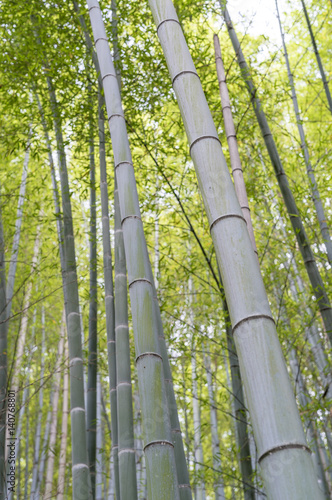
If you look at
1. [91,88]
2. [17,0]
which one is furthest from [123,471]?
[17,0]

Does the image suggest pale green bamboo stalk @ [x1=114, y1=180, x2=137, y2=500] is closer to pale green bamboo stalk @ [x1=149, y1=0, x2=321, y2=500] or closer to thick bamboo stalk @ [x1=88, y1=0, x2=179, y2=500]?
thick bamboo stalk @ [x1=88, y1=0, x2=179, y2=500]

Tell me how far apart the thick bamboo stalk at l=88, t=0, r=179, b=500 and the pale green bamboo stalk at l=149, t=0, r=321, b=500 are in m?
0.48

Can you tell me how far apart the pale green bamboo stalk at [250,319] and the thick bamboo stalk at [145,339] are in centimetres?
48

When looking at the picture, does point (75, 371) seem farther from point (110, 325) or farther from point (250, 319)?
point (250, 319)

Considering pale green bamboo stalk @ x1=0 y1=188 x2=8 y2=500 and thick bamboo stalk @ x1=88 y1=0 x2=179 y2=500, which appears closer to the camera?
thick bamboo stalk @ x1=88 y1=0 x2=179 y2=500

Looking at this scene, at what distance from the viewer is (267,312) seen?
111 centimetres

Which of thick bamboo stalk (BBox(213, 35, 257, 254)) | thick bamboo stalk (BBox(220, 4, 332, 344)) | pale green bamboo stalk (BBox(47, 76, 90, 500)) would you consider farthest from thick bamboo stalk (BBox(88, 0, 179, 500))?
thick bamboo stalk (BBox(220, 4, 332, 344))

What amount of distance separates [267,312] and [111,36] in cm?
324

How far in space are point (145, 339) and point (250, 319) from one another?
555 mm

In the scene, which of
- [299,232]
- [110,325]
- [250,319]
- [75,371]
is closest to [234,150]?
[299,232]

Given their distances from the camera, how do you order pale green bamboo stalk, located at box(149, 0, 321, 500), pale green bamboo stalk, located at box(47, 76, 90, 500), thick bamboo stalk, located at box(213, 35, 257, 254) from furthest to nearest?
1. pale green bamboo stalk, located at box(47, 76, 90, 500)
2. thick bamboo stalk, located at box(213, 35, 257, 254)
3. pale green bamboo stalk, located at box(149, 0, 321, 500)

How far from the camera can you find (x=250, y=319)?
1.10 m

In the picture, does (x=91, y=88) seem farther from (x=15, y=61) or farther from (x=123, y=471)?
(x=123, y=471)

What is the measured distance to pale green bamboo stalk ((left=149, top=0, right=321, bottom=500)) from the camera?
93 cm
